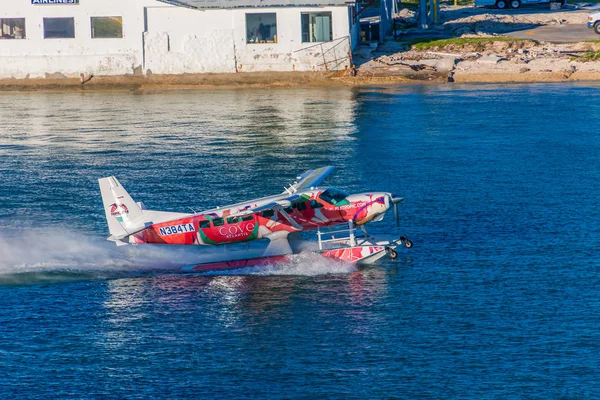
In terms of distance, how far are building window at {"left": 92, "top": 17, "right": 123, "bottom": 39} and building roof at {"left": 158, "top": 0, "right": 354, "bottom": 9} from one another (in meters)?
4.66

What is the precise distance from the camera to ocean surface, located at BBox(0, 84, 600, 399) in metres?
28.7

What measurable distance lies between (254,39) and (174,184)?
3376 centimetres

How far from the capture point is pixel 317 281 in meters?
36.2

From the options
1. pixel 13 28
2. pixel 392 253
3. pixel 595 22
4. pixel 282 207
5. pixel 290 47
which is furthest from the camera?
pixel 595 22

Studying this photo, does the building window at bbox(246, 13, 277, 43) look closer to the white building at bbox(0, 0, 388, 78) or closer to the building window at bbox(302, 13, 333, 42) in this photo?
the white building at bbox(0, 0, 388, 78)

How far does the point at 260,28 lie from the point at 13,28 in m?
21.5

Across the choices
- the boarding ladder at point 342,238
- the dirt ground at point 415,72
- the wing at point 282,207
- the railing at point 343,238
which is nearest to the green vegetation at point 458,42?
the dirt ground at point 415,72

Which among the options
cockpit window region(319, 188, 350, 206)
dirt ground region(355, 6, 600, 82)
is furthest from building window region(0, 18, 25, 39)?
cockpit window region(319, 188, 350, 206)

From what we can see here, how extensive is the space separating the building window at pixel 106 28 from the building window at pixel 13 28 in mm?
6319

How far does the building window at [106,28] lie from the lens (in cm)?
8425

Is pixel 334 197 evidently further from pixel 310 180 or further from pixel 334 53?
pixel 334 53

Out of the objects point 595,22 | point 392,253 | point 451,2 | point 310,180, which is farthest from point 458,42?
point 392,253

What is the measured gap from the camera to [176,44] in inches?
3305

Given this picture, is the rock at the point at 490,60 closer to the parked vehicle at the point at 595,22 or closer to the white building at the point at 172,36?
the white building at the point at 172,36
